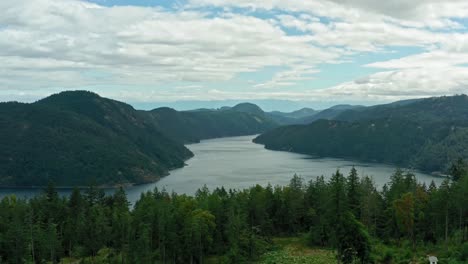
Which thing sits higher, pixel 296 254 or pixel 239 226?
pixel 239 226

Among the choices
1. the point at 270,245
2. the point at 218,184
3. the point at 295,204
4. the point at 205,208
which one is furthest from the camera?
the point at 218,184

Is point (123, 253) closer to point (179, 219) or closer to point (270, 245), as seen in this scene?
point (179, 219)

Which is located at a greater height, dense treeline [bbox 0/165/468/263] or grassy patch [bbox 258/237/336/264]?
dense treeline [bbox 0/165/468/263]

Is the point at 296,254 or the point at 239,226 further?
the point at 296,254

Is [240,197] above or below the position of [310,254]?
above

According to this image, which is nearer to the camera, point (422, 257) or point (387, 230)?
point (422, 257)

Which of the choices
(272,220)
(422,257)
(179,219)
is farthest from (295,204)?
(422,257)

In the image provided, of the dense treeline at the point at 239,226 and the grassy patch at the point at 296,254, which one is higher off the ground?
the dense treeline at the point at 239,226

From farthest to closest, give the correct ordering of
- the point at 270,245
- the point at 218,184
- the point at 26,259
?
the point at 218,184, the point at 270,245, the point at 26,259
